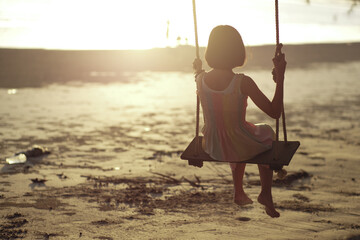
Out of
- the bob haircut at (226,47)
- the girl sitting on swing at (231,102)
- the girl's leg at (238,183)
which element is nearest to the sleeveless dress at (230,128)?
the girl sitting on swing at (231,102)

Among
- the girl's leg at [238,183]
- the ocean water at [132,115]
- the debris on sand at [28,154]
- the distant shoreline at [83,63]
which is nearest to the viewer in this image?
the girl's leg at [238,183]

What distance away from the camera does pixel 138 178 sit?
22.3ft

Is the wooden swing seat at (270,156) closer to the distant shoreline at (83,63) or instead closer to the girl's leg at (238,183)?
the girl's leg at (238,183)

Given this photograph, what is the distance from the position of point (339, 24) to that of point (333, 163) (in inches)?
842

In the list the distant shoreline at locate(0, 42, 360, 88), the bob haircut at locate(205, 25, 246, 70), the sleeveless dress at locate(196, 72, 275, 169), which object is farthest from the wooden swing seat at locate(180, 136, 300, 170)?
the distant shoreline at locate(0, 42, 360, 88)

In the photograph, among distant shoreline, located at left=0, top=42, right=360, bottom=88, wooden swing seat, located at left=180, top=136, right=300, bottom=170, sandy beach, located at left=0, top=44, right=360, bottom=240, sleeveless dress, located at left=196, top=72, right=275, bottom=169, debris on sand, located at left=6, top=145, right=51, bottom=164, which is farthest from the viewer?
distant shoreline, located at left=0, top=42, right=360, bottom=88

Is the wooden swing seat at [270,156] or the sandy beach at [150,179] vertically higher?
the wooden swing seat at [270,156]

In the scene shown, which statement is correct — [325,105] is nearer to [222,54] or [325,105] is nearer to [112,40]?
[222,54]

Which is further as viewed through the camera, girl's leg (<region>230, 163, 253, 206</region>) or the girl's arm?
girl's leg (<region>230, 163, 253, 206</region>)

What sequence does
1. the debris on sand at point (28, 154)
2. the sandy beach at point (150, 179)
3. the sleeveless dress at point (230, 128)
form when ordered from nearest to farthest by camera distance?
the sleeveless dress at point (230, 128), the sandy beach at point (150, 179), the debris on sand at point (28, 154)

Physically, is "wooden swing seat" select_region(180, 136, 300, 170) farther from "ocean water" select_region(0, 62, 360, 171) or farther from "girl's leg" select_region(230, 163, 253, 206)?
"ocean water" select_region(0, 62, 360, 171)

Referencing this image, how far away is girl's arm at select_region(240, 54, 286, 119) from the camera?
10.7 ft

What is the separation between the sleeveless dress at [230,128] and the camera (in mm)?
3359

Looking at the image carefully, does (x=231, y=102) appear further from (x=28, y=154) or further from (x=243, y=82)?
(x=28, y=154)
